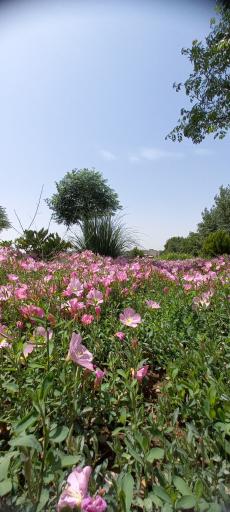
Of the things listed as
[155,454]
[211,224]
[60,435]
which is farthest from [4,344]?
[211,224]

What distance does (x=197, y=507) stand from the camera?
1.00 metres

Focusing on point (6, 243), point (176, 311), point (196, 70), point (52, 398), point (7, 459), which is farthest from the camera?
point (196, 70)

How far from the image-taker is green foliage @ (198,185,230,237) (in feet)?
101

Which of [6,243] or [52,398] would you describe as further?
[6,243]

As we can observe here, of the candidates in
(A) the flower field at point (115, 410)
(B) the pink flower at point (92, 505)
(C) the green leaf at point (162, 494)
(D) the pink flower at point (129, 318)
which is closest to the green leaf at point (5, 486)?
(A) the flower field at point (115, 410)

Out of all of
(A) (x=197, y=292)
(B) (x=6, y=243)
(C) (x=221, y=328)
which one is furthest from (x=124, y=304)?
(B) (x=6, y=243)

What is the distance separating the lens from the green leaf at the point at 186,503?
99cm

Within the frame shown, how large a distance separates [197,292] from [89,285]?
1.01 m

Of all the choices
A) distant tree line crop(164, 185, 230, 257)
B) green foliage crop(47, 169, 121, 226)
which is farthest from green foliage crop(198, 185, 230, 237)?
green foliage crop(47, 169, 121, 226)

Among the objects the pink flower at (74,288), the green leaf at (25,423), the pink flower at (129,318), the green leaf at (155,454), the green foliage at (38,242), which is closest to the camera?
the green leaf at (25,423)

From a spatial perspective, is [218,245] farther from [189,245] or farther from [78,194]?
[78,194]

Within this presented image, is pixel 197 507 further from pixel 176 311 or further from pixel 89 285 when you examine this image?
pixel 89 285

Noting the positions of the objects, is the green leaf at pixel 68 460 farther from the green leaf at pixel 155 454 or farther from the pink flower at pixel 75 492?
the green leaf at pixel 155 454

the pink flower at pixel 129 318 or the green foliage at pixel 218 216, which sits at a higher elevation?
the green foliage at pixel 218 216
